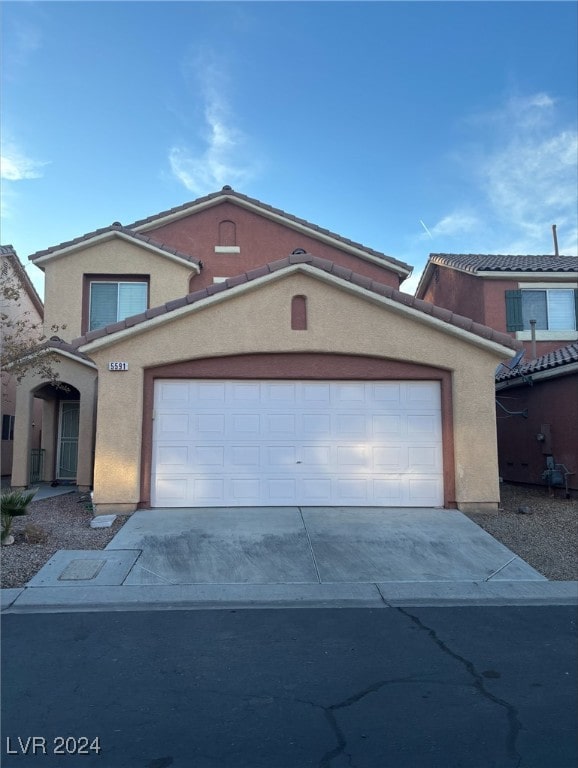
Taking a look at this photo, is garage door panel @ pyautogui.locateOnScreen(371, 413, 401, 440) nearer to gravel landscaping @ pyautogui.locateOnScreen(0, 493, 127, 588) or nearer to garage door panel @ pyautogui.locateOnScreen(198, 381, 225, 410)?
garage door panel @ pyautogui.locateOnScreen(198, 381, 225, 410)

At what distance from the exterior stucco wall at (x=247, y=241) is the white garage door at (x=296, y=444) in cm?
683

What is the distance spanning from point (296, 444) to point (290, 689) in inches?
251

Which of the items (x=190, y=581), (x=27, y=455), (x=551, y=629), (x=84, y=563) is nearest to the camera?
(x=551, y=629)

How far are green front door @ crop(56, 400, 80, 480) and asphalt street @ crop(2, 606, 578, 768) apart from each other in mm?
9908

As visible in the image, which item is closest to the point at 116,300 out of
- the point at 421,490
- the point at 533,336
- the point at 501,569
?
the point at 421,490

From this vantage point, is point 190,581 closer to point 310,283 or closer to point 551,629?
point 551,629

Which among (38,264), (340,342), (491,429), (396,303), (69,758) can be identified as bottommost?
(69,758)

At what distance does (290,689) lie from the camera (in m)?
4.38

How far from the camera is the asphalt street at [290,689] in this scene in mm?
3600

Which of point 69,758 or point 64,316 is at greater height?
point 64,316

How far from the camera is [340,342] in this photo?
10.7 m

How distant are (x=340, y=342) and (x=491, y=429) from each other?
3.07 m

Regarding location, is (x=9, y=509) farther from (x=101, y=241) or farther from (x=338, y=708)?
(x=101, y=241)

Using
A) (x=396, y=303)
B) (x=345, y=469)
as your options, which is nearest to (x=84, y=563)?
(x=345, y=469)
